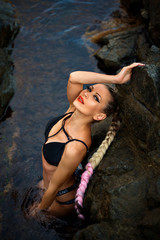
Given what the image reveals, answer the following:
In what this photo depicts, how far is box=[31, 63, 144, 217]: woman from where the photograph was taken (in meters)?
3.20

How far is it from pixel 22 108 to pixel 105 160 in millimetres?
3029

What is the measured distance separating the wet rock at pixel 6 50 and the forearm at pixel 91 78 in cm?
252

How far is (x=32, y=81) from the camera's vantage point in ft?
20.3

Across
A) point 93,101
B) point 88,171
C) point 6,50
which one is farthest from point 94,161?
point 6,50

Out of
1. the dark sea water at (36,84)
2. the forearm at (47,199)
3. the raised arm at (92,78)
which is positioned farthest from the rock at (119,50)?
the forearm at (47,199)

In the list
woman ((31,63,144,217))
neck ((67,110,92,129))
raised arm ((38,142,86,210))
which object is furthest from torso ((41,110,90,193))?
raised arm ((38,142,86,210))

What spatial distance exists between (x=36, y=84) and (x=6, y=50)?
5.05ft

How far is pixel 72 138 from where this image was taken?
11.3ft

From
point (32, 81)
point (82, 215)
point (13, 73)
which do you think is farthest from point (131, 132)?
point (13, 73)

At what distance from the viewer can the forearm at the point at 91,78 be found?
311cm

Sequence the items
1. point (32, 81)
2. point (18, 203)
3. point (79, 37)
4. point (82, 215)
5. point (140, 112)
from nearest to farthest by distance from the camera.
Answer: point (140, 112) → point (82, 215) → point (18, 203) → point (32, 81) → point (79, 37)

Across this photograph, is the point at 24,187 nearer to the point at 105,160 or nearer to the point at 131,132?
the point at 105,160

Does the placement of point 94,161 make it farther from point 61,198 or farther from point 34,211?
point 34,211

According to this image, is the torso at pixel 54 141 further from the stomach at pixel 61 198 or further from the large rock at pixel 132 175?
the large rock at pixel 132 175
